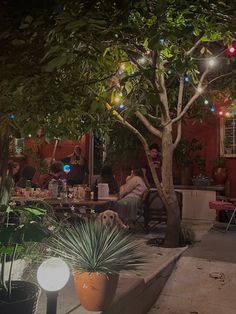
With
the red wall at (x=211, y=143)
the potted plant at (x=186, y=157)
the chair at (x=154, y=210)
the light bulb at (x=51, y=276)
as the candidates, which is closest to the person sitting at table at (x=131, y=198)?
the chair at (x=154, y=210)

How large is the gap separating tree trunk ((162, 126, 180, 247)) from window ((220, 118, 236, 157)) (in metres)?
4.74

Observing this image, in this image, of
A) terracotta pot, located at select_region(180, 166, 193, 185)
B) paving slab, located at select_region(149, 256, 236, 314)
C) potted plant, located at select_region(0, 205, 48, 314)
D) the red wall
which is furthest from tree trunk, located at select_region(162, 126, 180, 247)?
the red wall

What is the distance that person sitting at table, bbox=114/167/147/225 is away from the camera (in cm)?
738

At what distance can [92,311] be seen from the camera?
3.38 metres

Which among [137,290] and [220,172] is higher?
[220,172]

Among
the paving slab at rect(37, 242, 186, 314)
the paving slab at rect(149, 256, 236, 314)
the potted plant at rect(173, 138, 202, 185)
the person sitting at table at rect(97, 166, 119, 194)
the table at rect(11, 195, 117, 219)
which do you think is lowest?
the paving slab at rect(149, 256, 236, 314)

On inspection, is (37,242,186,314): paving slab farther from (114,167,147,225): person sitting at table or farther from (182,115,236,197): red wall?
(182,115,236,197): red wall

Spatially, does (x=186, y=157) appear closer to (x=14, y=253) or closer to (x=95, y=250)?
A: (x=95, y=250)

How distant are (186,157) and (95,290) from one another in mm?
8005

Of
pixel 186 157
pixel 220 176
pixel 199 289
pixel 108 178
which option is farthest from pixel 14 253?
pixel 186 157

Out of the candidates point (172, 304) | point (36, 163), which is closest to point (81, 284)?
point (172, 304)

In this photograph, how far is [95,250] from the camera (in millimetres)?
3438

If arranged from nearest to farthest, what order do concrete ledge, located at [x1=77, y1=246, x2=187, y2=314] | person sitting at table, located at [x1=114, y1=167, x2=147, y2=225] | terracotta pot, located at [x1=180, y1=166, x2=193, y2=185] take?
concrete ledge, located at [x1=77, y1=246, x2=187, y2=314]
person sitting at table, located at [x1=114, y1=167, x2=147, y2=225]
terracotta pot, located at [x1=180, y1=166, x2=193, y2=185]

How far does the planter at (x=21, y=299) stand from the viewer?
2.67 metres
